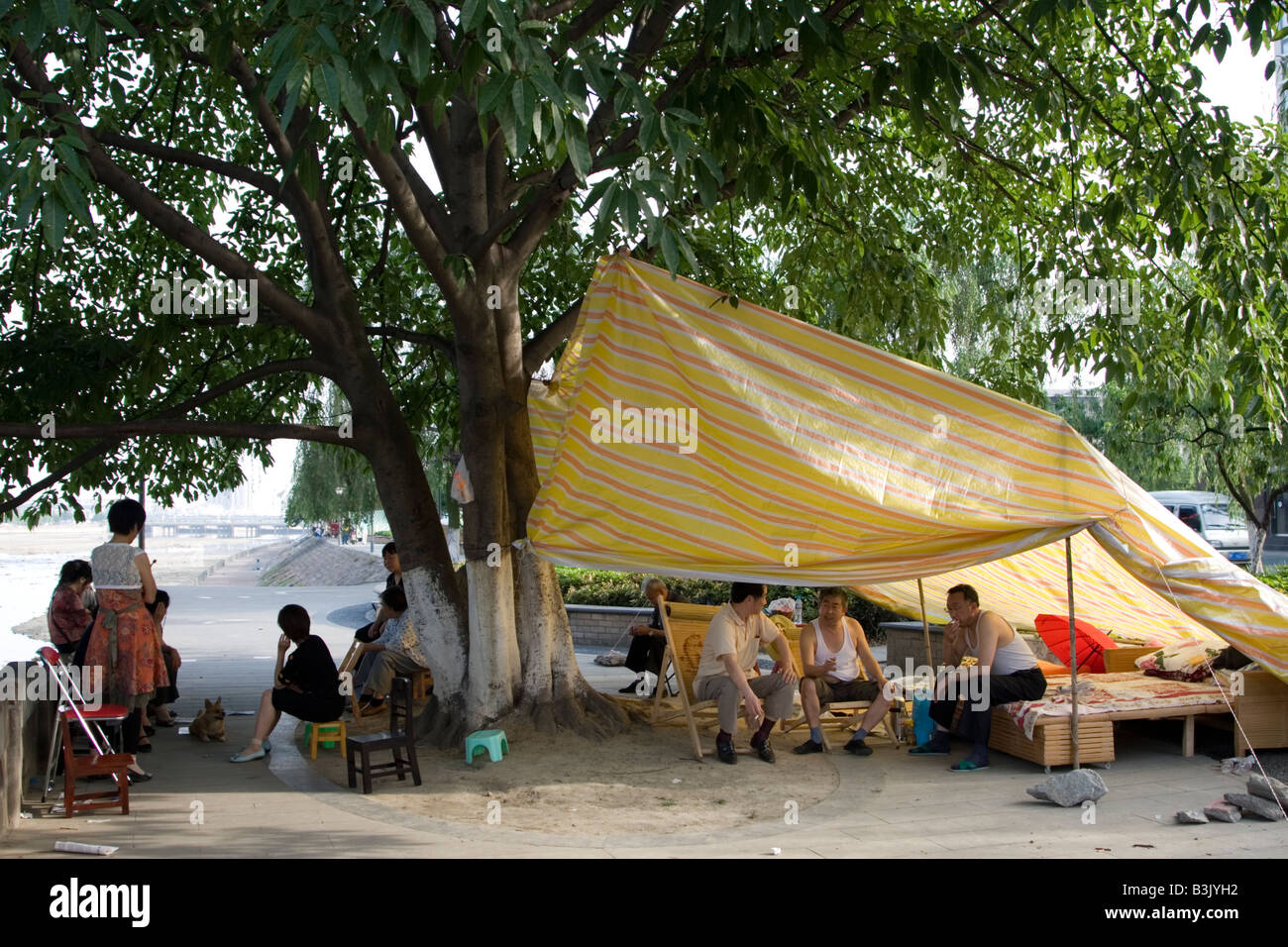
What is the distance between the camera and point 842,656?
9453mm

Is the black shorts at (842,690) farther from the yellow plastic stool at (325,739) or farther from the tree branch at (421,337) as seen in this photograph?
the tree branch at (421,337)

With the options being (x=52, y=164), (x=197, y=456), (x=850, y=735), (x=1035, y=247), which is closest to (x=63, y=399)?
(x=197, y=456)

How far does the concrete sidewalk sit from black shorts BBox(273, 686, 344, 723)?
1.37 feet

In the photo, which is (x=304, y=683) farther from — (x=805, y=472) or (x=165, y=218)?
(x=805, y=472)

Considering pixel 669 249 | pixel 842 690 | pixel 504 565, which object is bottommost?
pixel 842 690

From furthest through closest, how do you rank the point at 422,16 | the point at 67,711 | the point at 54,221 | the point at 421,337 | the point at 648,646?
1. the point at 648,646
2. the point at 421,337
3. the point at 67,711
4. the point at 54,221
5. the point at 422,16

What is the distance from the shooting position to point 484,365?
9281mm

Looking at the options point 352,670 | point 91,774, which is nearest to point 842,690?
point 352,670

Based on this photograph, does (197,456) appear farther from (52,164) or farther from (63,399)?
(52,164)

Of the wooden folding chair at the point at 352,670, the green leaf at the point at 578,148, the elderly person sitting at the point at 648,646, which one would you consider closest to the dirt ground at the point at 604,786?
the wooden folding chair at the point at 352,670

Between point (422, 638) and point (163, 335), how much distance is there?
336cm

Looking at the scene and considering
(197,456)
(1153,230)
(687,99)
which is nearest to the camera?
(687,99)

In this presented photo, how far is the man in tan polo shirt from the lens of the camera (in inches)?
345

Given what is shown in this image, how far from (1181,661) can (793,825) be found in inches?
170
